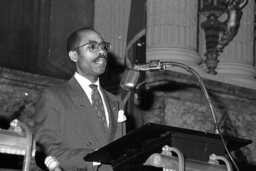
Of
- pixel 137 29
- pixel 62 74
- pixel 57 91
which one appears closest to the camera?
pixel 57 91

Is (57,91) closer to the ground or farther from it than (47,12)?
closer to the ground

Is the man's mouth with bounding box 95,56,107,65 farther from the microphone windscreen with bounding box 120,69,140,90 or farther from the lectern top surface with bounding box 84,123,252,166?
the lectern top surface with bounding box 84,123,252,166

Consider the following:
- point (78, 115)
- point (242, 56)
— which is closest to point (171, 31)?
point (242, 56)

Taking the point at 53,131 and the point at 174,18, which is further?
the point at 174,18

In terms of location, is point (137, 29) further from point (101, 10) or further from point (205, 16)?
point (205, 16)

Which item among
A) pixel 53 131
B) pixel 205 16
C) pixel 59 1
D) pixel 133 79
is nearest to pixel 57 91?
pixel 53 131

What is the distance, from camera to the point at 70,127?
15.8 ft

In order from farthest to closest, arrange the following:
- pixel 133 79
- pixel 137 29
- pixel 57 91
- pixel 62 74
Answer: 1. pixel 137 29
2. pixel 62 74
3. pixel 57 91
4. pixel 133 79

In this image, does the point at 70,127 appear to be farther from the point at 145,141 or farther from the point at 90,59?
the point at 145,141

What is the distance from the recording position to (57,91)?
16.4 feet

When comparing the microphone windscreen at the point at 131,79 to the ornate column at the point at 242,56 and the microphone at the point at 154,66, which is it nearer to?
the microphone at the point at 154,66

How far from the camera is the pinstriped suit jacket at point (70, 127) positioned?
458 cm

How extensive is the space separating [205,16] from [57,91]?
4425 mm

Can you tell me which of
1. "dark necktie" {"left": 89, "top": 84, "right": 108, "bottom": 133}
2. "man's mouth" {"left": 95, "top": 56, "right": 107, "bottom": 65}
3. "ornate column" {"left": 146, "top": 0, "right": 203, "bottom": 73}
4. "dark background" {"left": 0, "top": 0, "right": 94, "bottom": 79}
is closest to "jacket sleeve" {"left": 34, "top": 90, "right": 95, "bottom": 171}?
"dark necktie" {"left": 89, "top": 84, "right": 108, "bottom": 133}
